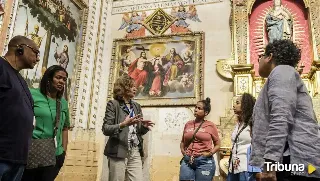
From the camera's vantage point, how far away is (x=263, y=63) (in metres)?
2.10

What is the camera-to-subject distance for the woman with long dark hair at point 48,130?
2484 millimetres

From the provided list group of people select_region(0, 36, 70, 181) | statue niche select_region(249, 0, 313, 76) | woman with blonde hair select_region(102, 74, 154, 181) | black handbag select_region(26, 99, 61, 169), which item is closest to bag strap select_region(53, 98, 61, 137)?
group of people select_region(0, 36, 70, 181)

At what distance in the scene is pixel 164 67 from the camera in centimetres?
799

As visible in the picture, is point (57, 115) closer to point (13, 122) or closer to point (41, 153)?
point (41, 153)

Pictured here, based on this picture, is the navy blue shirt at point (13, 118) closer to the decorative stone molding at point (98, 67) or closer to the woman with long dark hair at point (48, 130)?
the woman with long dark hair at point (48, 130)

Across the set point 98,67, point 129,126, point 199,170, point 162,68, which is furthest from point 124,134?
point 98,67

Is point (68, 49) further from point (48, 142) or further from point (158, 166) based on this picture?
point (48, 142)

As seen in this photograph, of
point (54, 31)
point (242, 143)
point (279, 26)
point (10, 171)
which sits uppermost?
point (279, 26)

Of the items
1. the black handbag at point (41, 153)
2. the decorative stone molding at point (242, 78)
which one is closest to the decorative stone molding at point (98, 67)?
the decorative stone molding at point (242, 78)

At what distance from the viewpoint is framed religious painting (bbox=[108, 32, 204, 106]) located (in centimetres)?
766

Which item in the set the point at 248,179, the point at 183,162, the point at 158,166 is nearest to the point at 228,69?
the point at 158,166

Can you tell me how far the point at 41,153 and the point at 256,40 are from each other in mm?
6321

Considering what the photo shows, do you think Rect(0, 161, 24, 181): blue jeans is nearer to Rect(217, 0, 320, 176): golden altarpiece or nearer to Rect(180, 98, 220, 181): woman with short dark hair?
Rect(180, 98, 220, 181): woman with short dark hair

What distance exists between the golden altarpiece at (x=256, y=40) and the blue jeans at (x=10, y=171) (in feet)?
16.6
